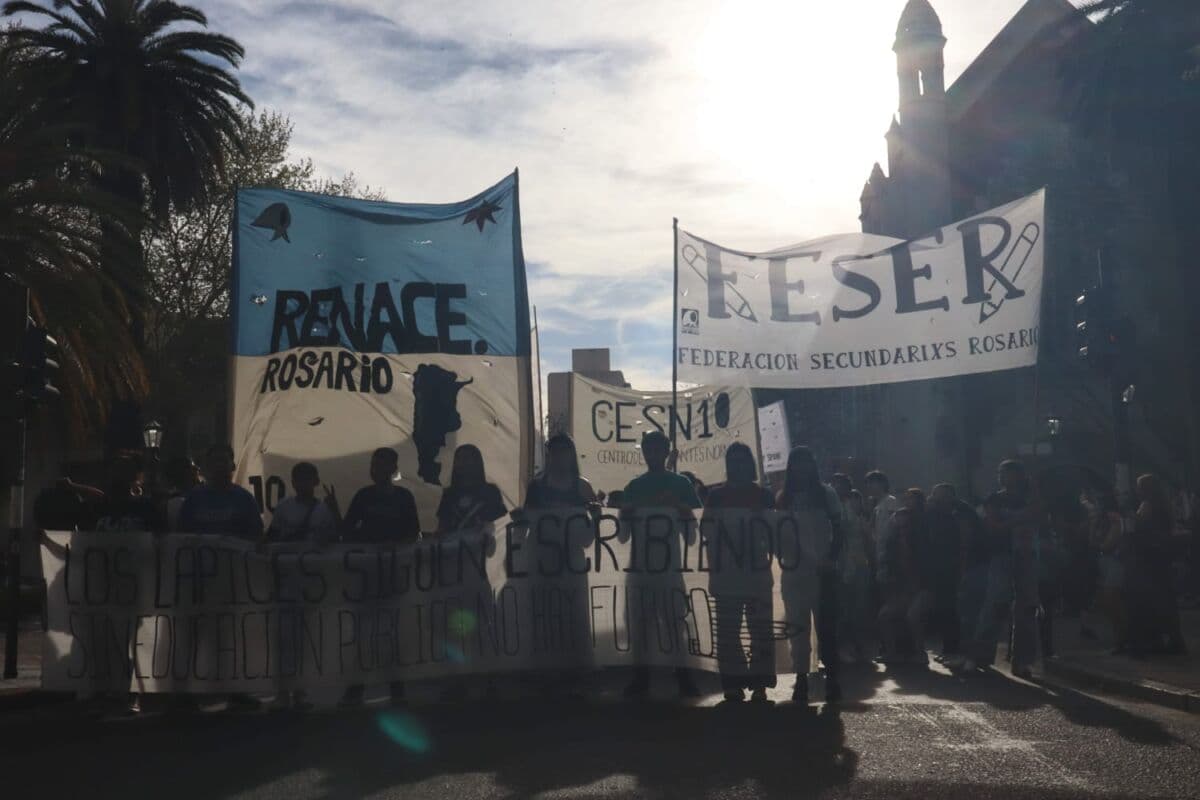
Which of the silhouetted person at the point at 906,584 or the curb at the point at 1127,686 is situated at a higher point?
the silhouetted person at the point at 906,584

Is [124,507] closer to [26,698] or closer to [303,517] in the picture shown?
[303,517]

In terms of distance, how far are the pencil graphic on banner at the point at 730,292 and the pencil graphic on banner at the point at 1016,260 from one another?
89.6 inches

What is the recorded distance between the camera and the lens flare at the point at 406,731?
7.65m

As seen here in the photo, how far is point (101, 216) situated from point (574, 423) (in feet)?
25.6

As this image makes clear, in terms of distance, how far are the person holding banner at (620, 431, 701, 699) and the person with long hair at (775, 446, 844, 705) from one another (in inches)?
28.2

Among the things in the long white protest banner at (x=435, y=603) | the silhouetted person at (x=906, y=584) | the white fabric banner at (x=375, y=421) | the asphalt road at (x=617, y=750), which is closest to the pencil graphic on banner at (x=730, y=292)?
the silhouetted person at (x=906, y=584)

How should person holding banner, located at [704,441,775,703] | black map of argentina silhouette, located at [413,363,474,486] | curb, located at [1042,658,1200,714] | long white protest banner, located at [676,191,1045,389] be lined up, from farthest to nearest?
long white protest banner, located at [676,191,1045,389] < black map of argentina silhouette, located at [413,363,474,486] < person holding banner, located at [704,441,775,703] < curb, located at [1042,658,1200,714]

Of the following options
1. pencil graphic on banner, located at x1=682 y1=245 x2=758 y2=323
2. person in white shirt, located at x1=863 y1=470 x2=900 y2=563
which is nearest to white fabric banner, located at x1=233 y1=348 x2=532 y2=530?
pencil graphic on banner, located at x1=682 y1=245 x2=758 y2=323

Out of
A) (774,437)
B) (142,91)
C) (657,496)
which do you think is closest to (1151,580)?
(657,496)

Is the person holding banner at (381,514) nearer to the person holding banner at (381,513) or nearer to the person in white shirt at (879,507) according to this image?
the person holding banner at (381,513)

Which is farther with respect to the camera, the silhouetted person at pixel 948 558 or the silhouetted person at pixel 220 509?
the silhouetted person at pixel 948 558

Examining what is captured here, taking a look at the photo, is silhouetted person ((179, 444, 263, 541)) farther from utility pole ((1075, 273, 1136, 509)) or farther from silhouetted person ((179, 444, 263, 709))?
utility pole ((1075, 273, 1136, 509))

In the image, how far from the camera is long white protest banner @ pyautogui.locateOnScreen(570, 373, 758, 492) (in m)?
22.0

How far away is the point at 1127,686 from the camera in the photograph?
1042 cm
